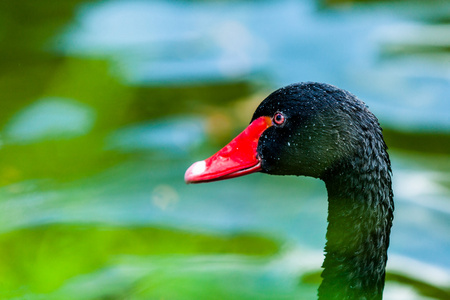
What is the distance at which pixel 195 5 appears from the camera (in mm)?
Result: 6578

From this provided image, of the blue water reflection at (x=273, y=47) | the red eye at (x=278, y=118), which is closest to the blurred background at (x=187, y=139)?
the blue water reflection at (x=273, y=47)

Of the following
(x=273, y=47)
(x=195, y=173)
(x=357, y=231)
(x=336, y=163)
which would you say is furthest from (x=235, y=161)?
(x=273, y=47)

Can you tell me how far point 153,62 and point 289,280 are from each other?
2.50 metres

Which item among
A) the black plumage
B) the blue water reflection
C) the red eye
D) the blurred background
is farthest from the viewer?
the blue water reflection

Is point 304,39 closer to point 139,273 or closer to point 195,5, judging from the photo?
point 195,5

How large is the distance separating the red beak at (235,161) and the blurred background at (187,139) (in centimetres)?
87

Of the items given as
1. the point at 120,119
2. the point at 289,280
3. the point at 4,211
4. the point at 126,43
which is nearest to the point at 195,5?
the point at 126,43

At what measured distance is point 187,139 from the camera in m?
5.01

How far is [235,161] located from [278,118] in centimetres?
25

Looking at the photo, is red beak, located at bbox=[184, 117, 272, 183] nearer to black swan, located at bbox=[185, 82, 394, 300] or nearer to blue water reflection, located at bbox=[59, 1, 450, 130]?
black swan, located at bbox=[185, 82, 394, 300]

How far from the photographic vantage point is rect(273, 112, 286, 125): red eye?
3.01 metres

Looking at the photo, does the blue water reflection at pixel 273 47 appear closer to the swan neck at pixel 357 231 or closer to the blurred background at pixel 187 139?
the blurred background at pixel 187 139

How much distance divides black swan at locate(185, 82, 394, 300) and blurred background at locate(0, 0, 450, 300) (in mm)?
815

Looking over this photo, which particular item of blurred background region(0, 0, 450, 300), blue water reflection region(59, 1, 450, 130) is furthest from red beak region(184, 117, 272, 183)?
blue water reflection region(59, 1, 450, 130)
